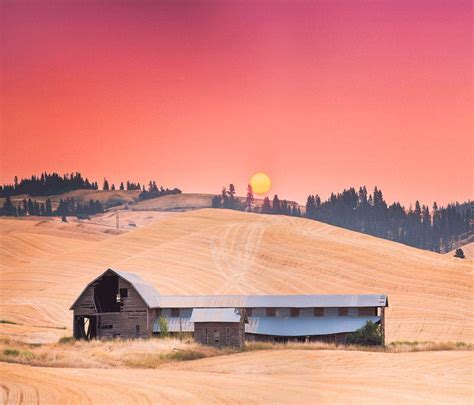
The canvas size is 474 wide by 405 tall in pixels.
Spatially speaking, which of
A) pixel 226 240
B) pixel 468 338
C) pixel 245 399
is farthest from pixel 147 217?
pixel 245 399

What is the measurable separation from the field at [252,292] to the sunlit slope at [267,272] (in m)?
0.15

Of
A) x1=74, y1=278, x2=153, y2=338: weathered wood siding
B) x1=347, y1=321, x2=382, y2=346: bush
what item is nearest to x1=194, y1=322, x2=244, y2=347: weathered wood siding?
x1=74, y1=278, x2=153, y2=338: weathered wood siding

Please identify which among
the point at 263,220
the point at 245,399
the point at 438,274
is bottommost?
the point at 245,399

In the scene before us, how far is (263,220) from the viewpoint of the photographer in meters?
101

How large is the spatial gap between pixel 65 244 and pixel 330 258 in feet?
130

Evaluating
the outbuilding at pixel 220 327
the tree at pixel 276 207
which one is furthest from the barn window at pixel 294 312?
the tree at pixel 276 207

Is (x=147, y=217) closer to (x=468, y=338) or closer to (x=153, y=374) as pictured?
(x=468, y=338)

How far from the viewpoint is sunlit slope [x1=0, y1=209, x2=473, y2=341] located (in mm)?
60719

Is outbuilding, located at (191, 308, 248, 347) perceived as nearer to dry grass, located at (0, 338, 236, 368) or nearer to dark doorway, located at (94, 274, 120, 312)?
dry grass, located at (0, 338, 236, 368)

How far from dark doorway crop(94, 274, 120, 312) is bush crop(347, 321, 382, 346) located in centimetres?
1317

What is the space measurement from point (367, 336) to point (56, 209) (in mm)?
137949

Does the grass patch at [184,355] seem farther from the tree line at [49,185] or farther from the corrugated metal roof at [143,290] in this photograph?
the tree line at [49,185]

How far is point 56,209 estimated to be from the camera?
176 meters

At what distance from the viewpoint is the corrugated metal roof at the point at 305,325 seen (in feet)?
151
